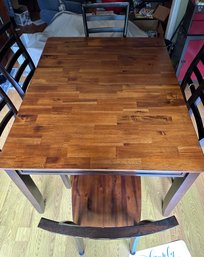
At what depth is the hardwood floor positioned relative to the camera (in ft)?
4.08

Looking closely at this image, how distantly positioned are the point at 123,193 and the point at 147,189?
49cm

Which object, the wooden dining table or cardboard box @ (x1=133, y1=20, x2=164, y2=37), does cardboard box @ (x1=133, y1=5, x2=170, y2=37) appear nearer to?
cardboard box @ (x1=133, y1=20, x2=164, y2=37)

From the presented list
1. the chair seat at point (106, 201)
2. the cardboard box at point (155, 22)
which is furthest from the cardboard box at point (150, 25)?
the chair seat at point (106, 201)

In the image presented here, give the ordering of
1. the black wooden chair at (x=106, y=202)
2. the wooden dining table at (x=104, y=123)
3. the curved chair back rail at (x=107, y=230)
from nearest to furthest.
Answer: the curved chair back rail at (x=107, y=230) < the wooden dining table at (x=104, y=123) < the black wooden chair at (x=106, y=202)

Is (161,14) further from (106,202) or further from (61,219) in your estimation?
(61,219)

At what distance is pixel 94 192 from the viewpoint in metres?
1.07

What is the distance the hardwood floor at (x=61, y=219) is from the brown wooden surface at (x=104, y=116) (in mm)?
692

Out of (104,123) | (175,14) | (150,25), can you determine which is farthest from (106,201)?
(150,25)

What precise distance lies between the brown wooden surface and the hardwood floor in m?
0.69

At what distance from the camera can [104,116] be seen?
3.38 ft

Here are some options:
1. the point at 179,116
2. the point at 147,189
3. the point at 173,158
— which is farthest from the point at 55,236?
the point at 179,116

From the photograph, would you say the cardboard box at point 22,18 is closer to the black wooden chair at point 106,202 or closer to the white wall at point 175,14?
the white wall at point 175,14

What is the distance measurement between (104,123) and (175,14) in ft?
6.56

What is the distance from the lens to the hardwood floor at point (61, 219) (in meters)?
1.24
